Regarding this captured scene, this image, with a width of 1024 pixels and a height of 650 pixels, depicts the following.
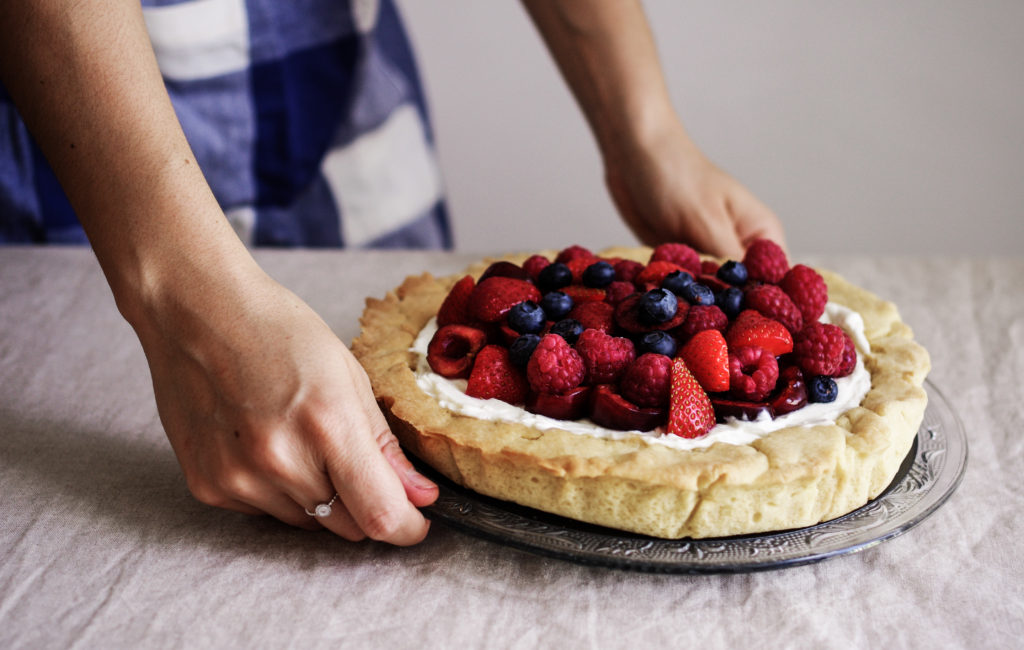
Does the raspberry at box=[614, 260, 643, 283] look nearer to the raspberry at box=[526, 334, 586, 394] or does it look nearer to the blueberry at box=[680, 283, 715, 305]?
the blueberry at box=[680, 283, 715, 305]

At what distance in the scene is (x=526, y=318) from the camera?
1.43 meters

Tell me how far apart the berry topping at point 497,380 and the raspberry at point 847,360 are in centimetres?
52

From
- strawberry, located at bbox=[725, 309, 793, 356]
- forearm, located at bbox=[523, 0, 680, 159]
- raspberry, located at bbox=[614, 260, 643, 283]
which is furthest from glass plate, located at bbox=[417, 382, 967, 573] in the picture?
forearm, located at bbox=[523, 0, 680, 159]

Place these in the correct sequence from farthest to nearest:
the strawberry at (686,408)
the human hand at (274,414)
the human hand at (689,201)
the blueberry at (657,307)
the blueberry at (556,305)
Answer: the human hand at (689,201) → the blueberry at (556,305) → the blueberry at (657,307) → the strawberry at (686,408) → the human hand at (274,414)

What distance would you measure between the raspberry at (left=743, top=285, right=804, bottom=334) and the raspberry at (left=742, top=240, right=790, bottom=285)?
17 centimetres

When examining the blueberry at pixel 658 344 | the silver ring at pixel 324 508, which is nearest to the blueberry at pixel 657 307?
the blueberry at pixel 658 344

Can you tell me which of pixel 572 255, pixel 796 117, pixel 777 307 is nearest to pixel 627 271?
pixel 572 255

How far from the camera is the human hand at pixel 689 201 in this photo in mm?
2092

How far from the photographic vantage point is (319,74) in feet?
8.25

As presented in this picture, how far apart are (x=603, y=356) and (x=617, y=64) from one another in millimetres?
1148

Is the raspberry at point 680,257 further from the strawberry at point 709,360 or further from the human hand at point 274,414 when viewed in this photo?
the human hand at point 274,414

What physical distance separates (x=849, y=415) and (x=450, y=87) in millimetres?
3035

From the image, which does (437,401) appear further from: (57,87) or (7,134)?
(7,134)

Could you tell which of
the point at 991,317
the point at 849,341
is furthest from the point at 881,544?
the point at 991,317
